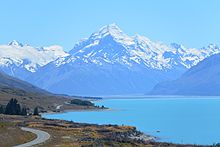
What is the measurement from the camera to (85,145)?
76.8 meters

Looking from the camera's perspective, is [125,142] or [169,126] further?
[169,126]

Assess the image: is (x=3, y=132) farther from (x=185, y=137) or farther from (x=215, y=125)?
(x=215, y=125)

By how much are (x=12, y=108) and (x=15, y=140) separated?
8732 cm

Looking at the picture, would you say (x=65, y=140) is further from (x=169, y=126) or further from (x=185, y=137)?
(x=169, y=126)

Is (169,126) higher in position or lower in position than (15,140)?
higher

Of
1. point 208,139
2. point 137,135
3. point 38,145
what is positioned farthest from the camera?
point 208,139

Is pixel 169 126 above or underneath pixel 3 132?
above

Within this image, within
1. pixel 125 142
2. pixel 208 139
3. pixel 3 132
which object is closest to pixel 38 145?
pixel 3 132

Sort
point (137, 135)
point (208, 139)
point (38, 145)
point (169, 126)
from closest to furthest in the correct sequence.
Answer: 1. point (38, 145)
2. point (137, 135)
3. point (208, 139)
4. point (169, 126)

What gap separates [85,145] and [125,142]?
42.6 ft

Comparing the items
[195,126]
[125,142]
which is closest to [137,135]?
[125,142]

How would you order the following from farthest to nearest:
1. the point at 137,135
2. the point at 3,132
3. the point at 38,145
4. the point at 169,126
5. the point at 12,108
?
1. the point at 169,126
2. the point at 12,108
3. the point at 137,135
4. the point at 3,132
5. the point at 38,145

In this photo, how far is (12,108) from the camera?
542 ft

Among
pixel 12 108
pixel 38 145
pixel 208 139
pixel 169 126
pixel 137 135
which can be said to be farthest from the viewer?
pixel 169 126
